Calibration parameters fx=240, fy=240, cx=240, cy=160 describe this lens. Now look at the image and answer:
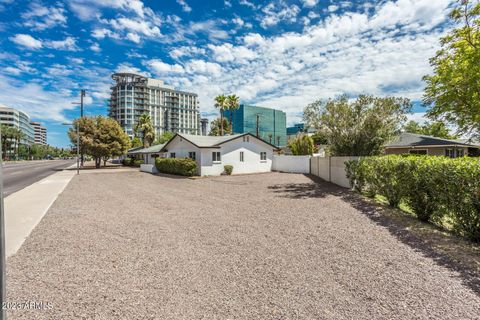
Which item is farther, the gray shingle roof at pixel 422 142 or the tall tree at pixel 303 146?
the tall tree at pixel 303 146

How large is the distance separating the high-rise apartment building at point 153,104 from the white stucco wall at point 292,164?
98175 millimetres

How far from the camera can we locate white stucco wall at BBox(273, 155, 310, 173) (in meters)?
26.2

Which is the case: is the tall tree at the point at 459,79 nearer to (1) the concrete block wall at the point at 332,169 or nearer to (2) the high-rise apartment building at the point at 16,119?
(1) the concrete block wall at the point at 332,169

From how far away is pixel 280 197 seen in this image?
12.6m

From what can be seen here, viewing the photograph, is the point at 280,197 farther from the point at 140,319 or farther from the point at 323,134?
the point at 140,319

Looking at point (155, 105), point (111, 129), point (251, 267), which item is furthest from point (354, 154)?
point (155, 105)

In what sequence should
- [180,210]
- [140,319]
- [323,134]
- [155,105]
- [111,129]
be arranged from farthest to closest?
[155,105] → [111,129] → [323,134] → [180,210] → [140,319]

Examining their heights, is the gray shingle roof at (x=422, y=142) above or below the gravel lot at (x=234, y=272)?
above

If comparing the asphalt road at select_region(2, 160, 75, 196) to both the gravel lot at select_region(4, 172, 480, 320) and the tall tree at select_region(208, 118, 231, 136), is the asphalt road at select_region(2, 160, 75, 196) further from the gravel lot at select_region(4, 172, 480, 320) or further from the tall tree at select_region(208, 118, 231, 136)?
the tall tree at select_region(208, 118, 231, 136)

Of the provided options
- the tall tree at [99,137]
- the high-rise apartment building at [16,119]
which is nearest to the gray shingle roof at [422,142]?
the tall tree at [99,137]

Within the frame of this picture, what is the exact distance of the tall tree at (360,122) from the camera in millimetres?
14844

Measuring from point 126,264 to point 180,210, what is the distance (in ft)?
16.1

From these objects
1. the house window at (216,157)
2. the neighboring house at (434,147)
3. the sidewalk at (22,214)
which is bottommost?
the sidewalk at (22,214)

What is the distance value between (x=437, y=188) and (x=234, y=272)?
6240 mm
